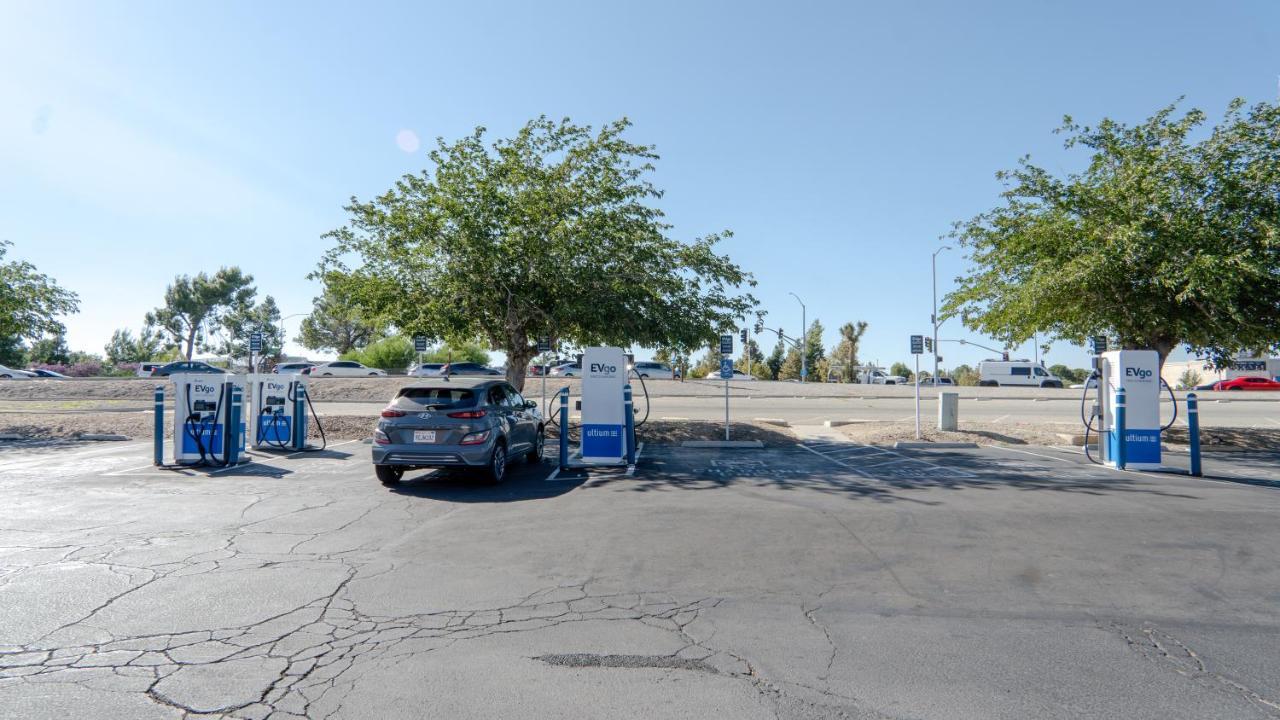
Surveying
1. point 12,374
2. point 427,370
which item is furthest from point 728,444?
point 12,374

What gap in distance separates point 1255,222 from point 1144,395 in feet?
19.4

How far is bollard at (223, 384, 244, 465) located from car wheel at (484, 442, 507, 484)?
515cm

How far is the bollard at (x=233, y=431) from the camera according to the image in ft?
41.2

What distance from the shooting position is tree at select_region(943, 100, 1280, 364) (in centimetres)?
1506

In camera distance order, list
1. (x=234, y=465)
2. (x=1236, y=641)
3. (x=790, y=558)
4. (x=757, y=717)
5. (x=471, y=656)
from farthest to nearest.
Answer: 1. (x=234, y=465)
2. (x=790, y=558)
3. (x=1236, y=641)
4. (x=471, y=656)
5. (x=757, y=717)

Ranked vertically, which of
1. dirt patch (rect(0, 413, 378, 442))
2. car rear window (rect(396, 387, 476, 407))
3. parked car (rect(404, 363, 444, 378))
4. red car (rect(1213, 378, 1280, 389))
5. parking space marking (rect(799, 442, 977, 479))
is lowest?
parking space marking (rect(799, 442, 977, 479))

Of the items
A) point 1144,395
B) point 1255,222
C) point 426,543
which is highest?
point 1255,222

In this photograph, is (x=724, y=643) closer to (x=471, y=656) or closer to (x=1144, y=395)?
(x=471, y=656)

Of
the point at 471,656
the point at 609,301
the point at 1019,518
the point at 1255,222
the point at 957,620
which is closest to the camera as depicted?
the point at 471,656

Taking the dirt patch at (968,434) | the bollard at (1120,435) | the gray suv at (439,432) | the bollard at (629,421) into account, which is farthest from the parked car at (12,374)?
the bollard at (1120,435)

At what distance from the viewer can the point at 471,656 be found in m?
4.10

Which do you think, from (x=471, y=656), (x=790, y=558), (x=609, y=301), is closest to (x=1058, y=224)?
(x=609, y=301)

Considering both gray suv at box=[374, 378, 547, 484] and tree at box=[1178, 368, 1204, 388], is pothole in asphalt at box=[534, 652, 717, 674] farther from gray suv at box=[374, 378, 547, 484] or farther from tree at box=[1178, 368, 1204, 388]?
tree at box=[1178, 368, 1204, 388]

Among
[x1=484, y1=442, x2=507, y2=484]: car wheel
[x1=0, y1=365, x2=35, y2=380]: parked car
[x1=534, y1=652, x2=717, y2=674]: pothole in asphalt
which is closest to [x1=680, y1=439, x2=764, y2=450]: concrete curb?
[x1=484, y1=442, x2=507, y2=484]: car wheel
